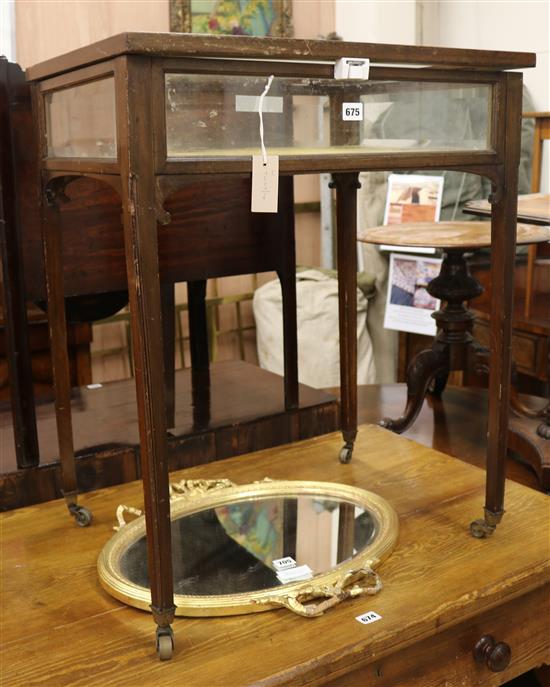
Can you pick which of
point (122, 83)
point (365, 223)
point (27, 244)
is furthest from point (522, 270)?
point (122, 83)

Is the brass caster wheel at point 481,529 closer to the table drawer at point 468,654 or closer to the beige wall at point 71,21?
the table drawer at point 468,654

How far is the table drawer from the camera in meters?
1.28

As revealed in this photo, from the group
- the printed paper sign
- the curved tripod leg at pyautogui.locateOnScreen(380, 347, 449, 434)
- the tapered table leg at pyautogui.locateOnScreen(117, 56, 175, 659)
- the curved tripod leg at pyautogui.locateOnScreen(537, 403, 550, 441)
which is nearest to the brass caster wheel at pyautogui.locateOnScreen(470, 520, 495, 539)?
the tapered table leg at pyautogui.locateOnScreen(117, 56, 175, 659)

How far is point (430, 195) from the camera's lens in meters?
3.50

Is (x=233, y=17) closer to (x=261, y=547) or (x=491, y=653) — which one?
(x=261, y=547)

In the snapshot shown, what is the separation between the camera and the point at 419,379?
2.56 m

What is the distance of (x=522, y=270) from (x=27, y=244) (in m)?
1.96

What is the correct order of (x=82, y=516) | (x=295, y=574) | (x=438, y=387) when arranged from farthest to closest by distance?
(x=438, y=387) < (x=82, y=516) < (x=295, y=574)

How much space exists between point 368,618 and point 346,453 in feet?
2.12

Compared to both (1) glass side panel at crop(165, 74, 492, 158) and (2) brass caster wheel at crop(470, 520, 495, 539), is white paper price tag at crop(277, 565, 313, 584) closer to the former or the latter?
(2) brass caster wheel at crop(470, 520, 495, 539)

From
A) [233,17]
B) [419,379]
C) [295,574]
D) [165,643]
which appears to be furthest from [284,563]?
[233,17]

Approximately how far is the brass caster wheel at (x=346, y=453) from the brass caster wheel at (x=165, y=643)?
2.54 ft

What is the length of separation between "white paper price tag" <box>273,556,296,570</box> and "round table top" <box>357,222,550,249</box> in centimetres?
109

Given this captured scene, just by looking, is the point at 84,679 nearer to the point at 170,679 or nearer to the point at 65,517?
the point at 170,679
